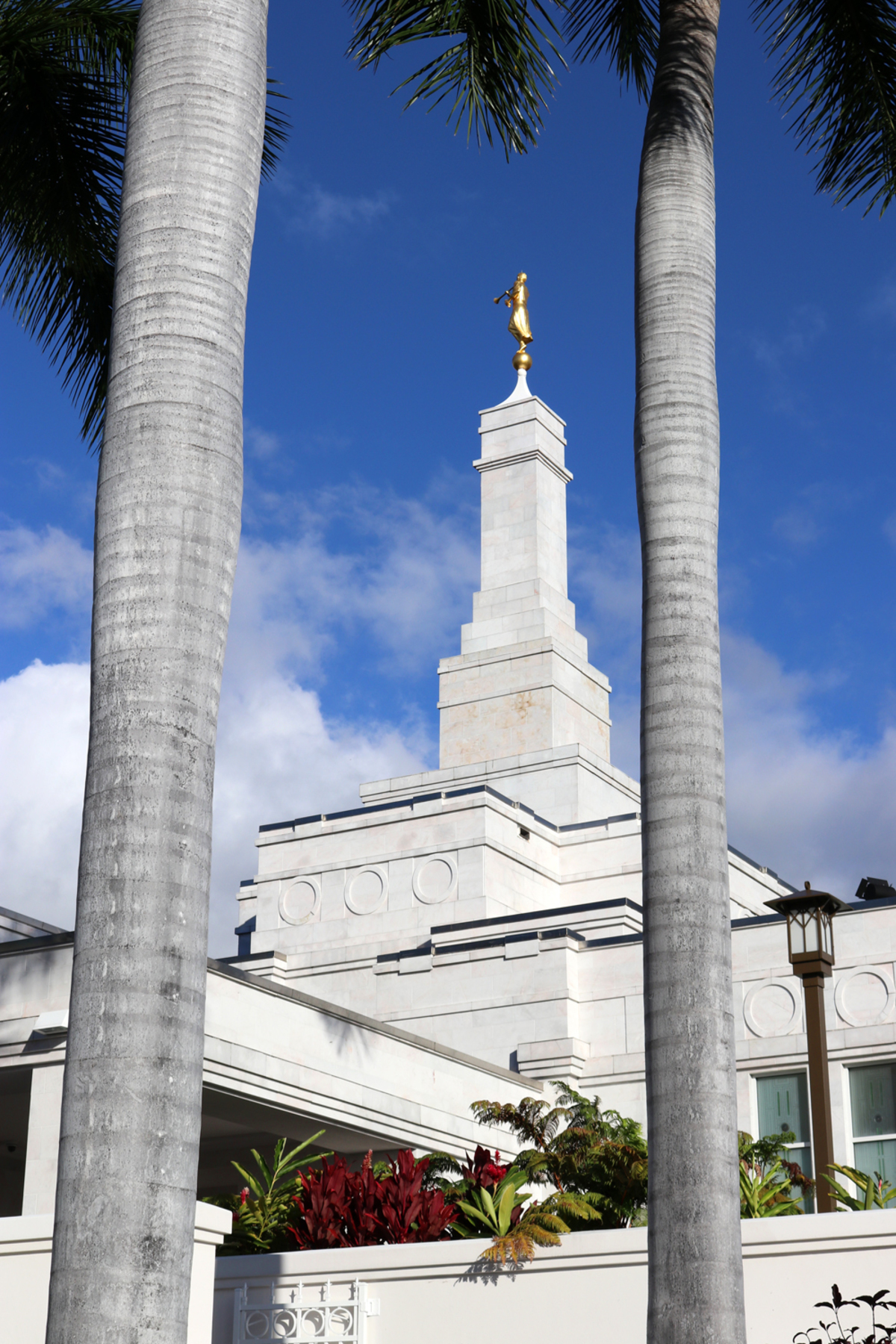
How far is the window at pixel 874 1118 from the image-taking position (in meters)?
21.7

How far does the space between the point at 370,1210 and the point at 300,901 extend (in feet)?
55.8

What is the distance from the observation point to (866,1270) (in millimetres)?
10219

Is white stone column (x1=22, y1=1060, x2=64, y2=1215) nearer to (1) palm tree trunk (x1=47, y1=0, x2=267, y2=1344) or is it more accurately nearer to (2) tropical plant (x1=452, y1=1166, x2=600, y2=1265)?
(2) tropical plant (x1=452, y1=1166, x2=600, y2=1265)

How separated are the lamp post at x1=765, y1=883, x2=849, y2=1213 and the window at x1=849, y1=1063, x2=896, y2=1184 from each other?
325 inches

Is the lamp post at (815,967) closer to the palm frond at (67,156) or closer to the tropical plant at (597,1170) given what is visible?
the tropical plant at (597,1170)

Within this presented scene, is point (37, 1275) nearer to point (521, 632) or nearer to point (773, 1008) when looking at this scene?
point (773, 1008)

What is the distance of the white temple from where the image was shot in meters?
18.2

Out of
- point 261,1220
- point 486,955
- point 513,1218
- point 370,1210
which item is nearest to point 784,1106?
point 486,955

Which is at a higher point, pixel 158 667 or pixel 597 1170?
pixel 158 667

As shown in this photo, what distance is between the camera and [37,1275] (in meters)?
10.3

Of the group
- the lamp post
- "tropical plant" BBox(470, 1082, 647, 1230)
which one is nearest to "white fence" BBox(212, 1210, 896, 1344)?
"tropical plant" BBox(470, 1082, 647, 1230)

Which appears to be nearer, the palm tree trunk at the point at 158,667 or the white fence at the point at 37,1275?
the palm tree trunk at the point at 158,667

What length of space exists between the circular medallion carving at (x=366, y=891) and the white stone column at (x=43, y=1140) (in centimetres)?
1327

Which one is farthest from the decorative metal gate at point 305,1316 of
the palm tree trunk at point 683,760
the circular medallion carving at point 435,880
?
the circular medallion carving at point 435,880
